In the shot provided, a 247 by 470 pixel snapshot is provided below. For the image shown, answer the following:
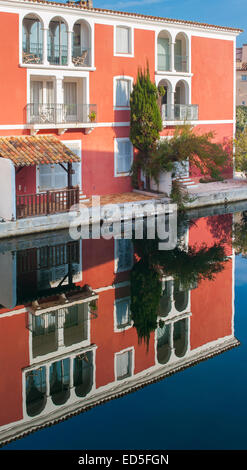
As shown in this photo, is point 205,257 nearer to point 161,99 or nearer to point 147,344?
point 147,344

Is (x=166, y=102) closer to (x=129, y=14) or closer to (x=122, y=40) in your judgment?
(x=122, y=40)

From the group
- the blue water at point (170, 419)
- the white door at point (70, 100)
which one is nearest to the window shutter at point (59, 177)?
the white door at point (70, 100)

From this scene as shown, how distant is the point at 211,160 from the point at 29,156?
9337mm

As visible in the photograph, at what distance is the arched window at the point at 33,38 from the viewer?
24.3m

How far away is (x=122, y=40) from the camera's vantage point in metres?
27.3

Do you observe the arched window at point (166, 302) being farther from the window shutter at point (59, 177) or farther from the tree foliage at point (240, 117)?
the tree foliage at point (240, 117)

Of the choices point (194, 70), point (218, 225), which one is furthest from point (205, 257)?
point (194, 70)

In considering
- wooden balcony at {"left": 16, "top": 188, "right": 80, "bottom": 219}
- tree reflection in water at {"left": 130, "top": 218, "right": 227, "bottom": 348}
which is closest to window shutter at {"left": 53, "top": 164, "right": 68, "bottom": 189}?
wooden balcony at {"left": 16, "top": 188, "right": 80, "bottom": 219}

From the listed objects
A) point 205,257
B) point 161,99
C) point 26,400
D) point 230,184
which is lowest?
point 26,400

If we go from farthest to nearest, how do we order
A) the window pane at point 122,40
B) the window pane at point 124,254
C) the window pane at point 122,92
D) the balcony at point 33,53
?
the window pane at point 122,92 → the window pane at point 122,40 → the balcony at point 33,53 → the window pane at point 124,254

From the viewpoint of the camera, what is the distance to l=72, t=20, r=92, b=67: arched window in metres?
25.9

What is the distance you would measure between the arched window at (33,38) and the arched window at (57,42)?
2.06 ft

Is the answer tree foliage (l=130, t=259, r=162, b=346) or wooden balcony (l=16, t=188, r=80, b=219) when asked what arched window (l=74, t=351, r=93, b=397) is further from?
wooden balcony (l=16, t=188, r=80, b=219)

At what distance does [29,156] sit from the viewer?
22.4m
